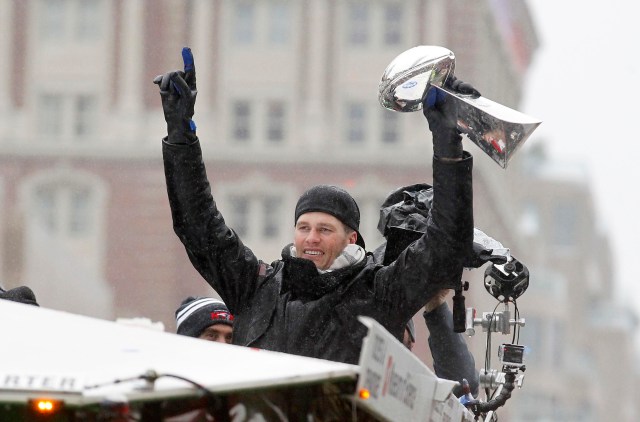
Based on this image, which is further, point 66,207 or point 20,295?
point 66,207

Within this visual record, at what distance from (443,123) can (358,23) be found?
64990 millimetres

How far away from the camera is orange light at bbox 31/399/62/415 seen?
3880 millimetres

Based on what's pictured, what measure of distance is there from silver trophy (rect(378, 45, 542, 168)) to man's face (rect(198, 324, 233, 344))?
5.18ft

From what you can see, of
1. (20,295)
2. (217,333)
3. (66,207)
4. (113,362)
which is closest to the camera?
(113,362)

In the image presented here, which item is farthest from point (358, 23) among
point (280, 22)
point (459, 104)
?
point (459, 104)

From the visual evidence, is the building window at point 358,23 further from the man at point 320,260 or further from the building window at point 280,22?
the man at point 320,260

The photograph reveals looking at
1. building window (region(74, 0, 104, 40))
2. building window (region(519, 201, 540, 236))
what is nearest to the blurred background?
building window (region(74, 0, 104, 40))

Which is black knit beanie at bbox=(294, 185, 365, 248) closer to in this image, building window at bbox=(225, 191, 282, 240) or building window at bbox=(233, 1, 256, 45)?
building window at bbox=(225, 191, 282, 240)

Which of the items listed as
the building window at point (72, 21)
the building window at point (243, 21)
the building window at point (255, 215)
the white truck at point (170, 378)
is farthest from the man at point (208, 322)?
the building window at point (72, 21)

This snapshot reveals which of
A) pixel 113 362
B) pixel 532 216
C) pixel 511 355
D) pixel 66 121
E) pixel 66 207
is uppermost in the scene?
pixel 113 362

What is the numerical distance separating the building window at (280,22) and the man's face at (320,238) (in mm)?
65316

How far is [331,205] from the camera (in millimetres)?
5934

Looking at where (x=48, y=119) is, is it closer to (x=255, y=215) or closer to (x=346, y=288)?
(x=255, y=215)

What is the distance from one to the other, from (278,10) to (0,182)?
11480 mm
